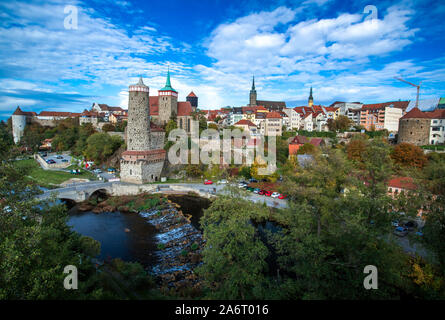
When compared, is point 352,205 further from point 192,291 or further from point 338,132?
point 338,132

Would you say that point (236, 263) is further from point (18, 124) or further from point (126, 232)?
point (18, 124)

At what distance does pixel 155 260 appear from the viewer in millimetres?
16469

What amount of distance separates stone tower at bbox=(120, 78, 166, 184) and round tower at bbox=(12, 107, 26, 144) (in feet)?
136

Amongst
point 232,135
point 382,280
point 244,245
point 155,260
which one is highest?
point 232,135

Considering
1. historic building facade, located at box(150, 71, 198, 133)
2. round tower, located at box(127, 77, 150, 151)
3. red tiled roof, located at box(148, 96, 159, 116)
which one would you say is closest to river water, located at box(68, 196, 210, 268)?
round tower, located at box(127, 77, 150, 151)

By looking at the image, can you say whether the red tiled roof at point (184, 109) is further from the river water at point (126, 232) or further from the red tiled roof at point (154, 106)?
the river water at point (126, 232)

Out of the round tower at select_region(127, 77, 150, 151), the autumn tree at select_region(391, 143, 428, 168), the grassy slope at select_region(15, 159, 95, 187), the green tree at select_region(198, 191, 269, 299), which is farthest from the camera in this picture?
the grassy slope at select_region(15, 159, 95, 187)

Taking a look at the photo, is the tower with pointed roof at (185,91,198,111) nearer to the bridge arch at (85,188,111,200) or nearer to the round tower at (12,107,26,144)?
the round tower at (12,107,26,144)

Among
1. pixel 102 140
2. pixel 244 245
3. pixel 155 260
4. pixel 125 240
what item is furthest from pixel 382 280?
pixel 102 140

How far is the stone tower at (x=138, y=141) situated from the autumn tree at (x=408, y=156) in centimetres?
3038

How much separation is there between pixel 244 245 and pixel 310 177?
776cm

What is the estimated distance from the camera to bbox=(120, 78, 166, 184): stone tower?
3080 centimetres

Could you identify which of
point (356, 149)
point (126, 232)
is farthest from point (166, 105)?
point (356, 149)
